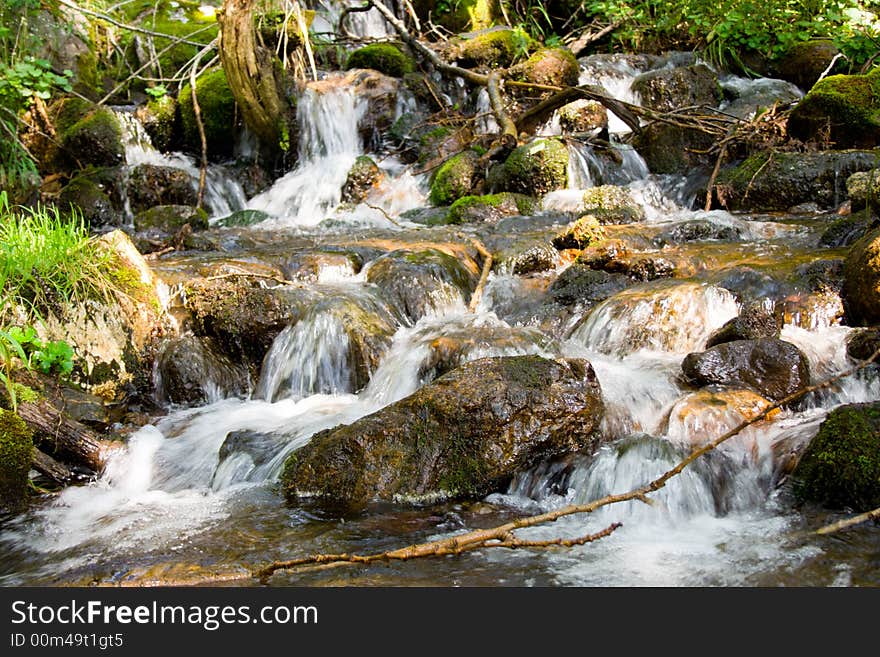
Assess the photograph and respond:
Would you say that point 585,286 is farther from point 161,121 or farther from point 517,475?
point 161,121

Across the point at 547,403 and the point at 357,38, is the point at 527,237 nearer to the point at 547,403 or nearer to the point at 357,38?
the point at 547,403

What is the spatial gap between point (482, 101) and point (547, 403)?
8943mm

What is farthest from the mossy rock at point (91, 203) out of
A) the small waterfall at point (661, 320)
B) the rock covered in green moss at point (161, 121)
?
the small waterfall at point (661, 320)

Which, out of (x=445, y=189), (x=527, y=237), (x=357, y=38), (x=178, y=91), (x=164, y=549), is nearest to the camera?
(x=164, y=549)

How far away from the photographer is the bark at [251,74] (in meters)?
10.0

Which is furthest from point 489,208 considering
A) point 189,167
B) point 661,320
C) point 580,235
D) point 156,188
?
point 189,167

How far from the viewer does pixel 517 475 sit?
3795 mm

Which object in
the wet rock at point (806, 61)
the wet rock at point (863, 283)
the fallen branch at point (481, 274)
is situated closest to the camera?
the wet rock at point (863, 283)

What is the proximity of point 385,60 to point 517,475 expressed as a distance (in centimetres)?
1027

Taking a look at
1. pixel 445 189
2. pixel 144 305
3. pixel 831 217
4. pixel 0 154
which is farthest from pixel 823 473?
pixel 0 154

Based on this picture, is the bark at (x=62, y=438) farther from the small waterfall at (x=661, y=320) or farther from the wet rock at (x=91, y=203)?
the wet rock at (x=91, y=203)

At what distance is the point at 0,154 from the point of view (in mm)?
8938

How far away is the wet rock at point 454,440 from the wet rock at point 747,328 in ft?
4.56

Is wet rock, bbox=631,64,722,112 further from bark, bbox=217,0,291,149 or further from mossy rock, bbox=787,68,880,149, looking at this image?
bark, bbox=217,0,291,149
